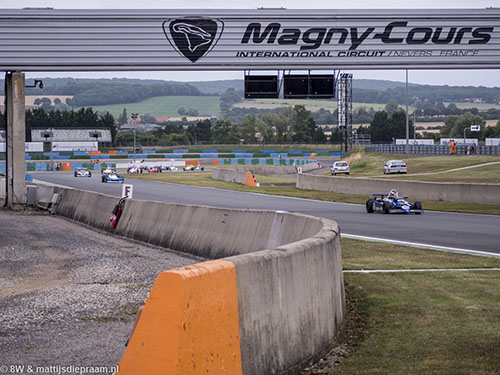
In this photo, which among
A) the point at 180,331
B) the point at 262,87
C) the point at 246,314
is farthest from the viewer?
the point at 262,87

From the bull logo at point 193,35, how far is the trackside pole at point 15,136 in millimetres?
6387

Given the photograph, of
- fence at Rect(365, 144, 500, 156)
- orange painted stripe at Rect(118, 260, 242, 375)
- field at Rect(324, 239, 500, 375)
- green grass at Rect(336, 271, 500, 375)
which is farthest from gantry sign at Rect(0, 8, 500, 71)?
A: fence at Rect(365, 144, 500, 156)

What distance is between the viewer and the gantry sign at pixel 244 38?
29250 millimetres

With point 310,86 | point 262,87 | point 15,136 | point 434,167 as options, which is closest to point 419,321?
point 262,87

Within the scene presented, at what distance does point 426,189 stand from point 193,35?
44.1 feet

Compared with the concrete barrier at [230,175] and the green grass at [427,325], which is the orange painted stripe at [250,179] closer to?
the concrete barrier at [230,175]

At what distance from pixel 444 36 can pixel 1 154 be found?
8046 centimetres

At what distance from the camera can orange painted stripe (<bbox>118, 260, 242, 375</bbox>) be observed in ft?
15.6

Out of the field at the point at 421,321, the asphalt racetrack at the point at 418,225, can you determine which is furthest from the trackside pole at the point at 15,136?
the field at the point at 421,321

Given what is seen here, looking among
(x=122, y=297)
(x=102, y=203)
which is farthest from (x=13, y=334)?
(x=102, y=203)

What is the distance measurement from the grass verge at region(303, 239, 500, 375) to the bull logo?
17.1 m

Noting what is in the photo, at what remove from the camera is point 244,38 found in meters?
29.4

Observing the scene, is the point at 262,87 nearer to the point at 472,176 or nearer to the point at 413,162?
the point at 472,176

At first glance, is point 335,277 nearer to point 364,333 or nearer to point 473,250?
point 364,333
